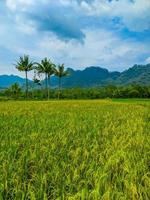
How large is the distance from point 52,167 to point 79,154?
1056 mm

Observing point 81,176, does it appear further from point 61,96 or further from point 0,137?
point 61,96

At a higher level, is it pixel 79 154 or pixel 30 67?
pixel 30 67

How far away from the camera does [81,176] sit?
4.50 m

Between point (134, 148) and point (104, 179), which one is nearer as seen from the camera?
point (104, 179)

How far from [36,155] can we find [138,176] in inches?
76.3

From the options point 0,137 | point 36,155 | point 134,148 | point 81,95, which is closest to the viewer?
point 36,155

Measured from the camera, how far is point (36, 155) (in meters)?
5.59

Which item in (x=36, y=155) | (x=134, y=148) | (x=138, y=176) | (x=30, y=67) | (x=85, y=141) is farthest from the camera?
(x=30, y=67)

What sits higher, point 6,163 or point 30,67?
point 30,67

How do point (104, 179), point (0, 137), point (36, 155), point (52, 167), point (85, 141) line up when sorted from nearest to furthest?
point (104, 179) → point (52, 167) → point (36, 155) → point (85, 141) → point (0, 137)

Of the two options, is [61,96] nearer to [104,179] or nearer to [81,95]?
[81,95]

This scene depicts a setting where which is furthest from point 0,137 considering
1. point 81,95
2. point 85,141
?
point 81,95

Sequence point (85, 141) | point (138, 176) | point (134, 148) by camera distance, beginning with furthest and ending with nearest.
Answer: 1. point (85, 141)
2. point (134, 148)
3. point (138, 176)

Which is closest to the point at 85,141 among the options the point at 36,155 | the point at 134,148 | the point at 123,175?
the point at 134,148
